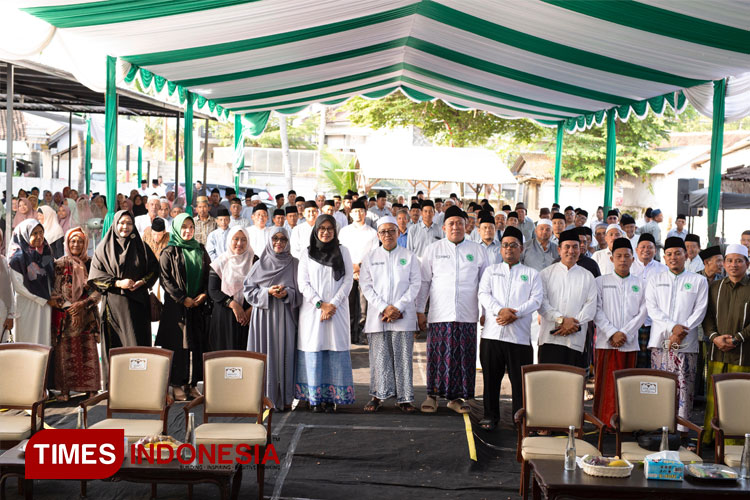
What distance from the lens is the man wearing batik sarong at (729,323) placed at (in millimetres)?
5211

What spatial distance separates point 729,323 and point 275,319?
3360 mm

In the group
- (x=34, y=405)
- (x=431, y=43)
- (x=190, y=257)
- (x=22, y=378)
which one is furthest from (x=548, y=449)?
(x=431, y=43)

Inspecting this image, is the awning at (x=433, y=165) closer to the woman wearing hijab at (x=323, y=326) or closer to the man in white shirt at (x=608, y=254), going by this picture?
the man in white shirt at (x=608, y=254)

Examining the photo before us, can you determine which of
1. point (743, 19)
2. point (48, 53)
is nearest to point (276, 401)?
point (48, 53)

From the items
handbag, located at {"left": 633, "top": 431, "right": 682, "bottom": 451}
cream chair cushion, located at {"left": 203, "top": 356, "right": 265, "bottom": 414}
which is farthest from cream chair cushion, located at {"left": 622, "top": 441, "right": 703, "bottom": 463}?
cream chair cushion, located at {"left": 203, "top": 356, "right": 265, "bottom": 414}

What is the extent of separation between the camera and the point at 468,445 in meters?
5.32

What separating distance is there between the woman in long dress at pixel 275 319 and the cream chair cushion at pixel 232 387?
4.17ft

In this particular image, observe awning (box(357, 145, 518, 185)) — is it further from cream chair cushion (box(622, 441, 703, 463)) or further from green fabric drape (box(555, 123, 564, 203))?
cream chair cushion (box(622, 441, 703, 463))

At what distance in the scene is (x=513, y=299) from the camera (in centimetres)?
575

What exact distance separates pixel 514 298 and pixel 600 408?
1.08m

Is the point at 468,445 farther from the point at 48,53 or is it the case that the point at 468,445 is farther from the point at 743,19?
the point at 48,53

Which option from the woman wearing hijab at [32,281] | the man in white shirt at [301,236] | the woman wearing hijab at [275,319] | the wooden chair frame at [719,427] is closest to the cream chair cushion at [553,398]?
the wooden chair frame at [719,427]

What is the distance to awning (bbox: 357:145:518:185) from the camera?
16.4 meters

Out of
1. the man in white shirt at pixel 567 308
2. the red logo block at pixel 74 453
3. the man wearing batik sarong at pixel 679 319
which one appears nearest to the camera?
the red logo block at pixel 74 453
